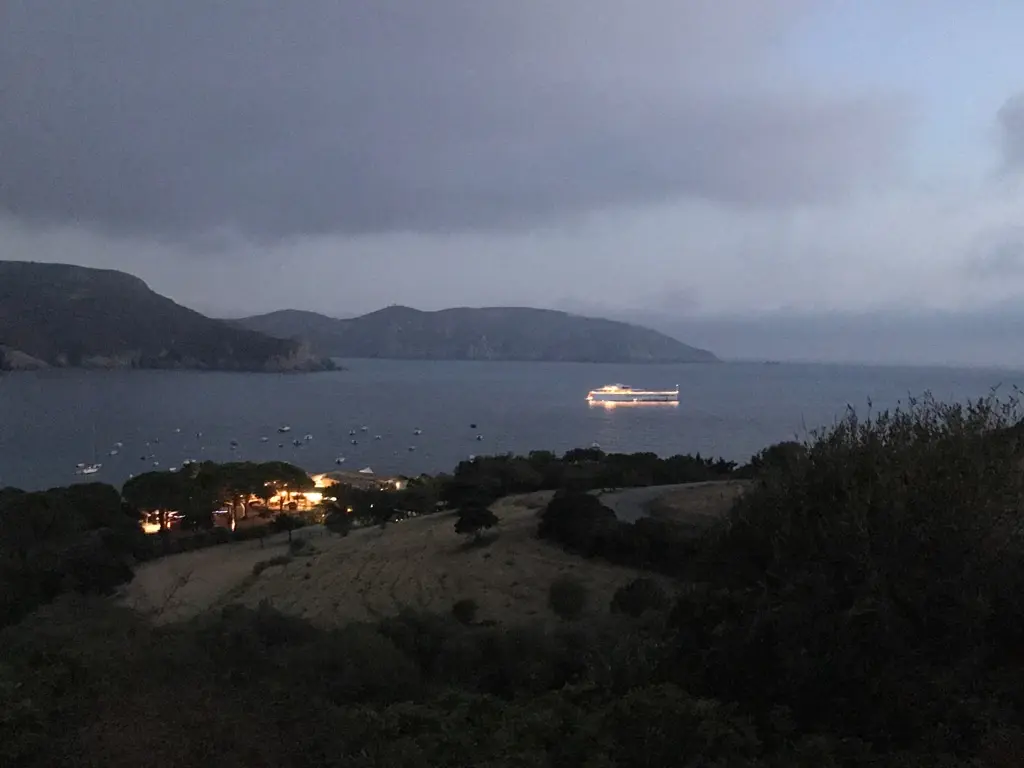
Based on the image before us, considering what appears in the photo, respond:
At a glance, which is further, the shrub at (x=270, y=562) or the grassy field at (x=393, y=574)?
the shrub at (x=270, y=562)

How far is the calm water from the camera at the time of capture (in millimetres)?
48719

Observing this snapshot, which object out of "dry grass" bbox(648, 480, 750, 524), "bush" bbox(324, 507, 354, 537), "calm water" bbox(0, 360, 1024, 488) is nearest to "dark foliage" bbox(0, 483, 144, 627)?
"bush" bbox(324, 507, 354, 537)

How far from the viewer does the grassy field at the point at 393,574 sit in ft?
39.4

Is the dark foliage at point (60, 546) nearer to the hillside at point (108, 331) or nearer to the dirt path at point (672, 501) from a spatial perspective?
the dirt path at point (672, 501)

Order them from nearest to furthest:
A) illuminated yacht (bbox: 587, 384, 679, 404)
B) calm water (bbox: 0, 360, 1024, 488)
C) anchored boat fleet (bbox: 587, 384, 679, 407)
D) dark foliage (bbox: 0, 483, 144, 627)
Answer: dark foliage (bbox: 0, 483, 144, 627) < calm water (bbox: 0, 360, 1024, 488) < anchored boat fleet (bbox: 587, 384, 679, 407) < illuminated yacht (bbox: 587, 384, 679, 404)

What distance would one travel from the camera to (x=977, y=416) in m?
6.02

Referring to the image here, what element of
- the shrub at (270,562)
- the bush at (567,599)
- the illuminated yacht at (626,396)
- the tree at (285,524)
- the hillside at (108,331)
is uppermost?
the hillside at (108,331)

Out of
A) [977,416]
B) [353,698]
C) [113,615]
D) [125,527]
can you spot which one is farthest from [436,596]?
[125,527]

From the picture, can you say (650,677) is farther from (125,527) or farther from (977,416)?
(125,527)

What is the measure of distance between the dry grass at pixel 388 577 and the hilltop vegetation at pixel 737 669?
4.30 meters

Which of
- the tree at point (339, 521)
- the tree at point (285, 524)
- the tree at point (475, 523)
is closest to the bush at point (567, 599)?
the tree at point (475, 523)

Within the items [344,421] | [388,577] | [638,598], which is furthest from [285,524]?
[344,421]

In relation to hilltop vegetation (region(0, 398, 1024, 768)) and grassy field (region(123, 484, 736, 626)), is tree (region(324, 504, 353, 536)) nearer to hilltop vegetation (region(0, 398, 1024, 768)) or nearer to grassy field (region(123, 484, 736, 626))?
grassy field (region(123, 484, 736, 626))

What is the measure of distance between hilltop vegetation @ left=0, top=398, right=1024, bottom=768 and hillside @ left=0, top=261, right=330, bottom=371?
111 m
